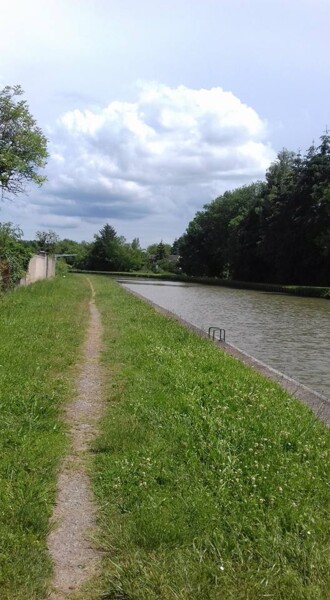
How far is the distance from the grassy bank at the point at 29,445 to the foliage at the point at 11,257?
1225 centimetres

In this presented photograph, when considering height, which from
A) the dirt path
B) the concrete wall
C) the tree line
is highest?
the tree line

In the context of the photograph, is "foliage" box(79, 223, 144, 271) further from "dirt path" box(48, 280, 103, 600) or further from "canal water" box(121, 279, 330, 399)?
"dirt path" box(48, 280, 103, 600)

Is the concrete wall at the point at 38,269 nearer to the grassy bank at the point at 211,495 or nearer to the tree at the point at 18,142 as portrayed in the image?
the tree at the point at 18,142

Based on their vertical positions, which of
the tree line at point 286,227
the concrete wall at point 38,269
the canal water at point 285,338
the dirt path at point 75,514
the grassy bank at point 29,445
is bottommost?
the canal water at point 285,338

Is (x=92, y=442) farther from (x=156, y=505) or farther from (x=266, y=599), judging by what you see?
(x=266, y=599)

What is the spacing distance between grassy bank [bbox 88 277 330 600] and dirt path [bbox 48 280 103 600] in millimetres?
124

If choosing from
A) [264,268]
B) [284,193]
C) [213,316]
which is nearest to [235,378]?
[213,316]

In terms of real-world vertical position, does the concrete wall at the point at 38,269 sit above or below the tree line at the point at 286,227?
below

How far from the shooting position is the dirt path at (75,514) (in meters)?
3.46

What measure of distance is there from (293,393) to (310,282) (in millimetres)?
58036

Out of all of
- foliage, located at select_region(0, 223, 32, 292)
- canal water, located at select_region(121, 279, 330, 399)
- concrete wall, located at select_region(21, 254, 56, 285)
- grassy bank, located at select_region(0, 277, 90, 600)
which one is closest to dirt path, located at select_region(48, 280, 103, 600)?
grassy bank, located at select_region(0, 277, 90, 600)

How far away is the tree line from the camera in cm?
5968

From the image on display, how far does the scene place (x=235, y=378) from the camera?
8977mm

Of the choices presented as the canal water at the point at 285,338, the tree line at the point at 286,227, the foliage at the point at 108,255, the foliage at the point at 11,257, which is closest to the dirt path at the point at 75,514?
the canal water at the point at 285,338
